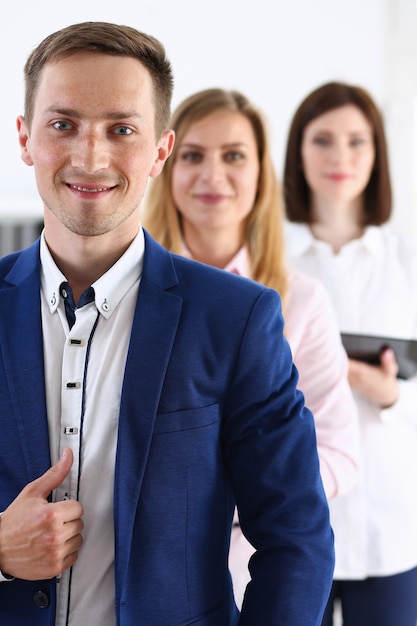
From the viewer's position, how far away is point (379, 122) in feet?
8.41

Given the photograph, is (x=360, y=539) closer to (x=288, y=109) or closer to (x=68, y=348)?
(x=68, y=348)

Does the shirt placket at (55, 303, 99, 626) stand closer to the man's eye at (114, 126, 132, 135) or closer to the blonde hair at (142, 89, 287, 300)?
the man's eye at (114, 126, 132, 135)

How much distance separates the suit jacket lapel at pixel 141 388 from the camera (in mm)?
1202

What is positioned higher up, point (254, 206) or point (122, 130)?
point (122, 130)

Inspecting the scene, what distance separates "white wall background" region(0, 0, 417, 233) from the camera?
15.5ft

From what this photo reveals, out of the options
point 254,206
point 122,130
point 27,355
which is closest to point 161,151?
point 122,130

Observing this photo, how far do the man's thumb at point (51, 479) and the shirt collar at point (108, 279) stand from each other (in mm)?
239

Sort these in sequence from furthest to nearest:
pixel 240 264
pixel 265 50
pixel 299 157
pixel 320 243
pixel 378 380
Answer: pixel 265 50 < pixel 299 157 < pixel 320 243 < pixel 378 380 < pixel 240 264

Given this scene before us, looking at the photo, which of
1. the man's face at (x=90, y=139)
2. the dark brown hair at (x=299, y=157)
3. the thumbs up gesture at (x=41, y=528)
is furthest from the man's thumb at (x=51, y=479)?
the dark brown hair at (x=299, y=157)

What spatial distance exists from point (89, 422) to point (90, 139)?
0.41m

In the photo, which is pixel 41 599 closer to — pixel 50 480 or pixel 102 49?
pixel 50 480

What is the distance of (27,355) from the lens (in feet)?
4.14

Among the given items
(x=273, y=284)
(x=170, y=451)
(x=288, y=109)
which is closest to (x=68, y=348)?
(x=170, y=451)

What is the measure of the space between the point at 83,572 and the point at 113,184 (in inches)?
22.2
